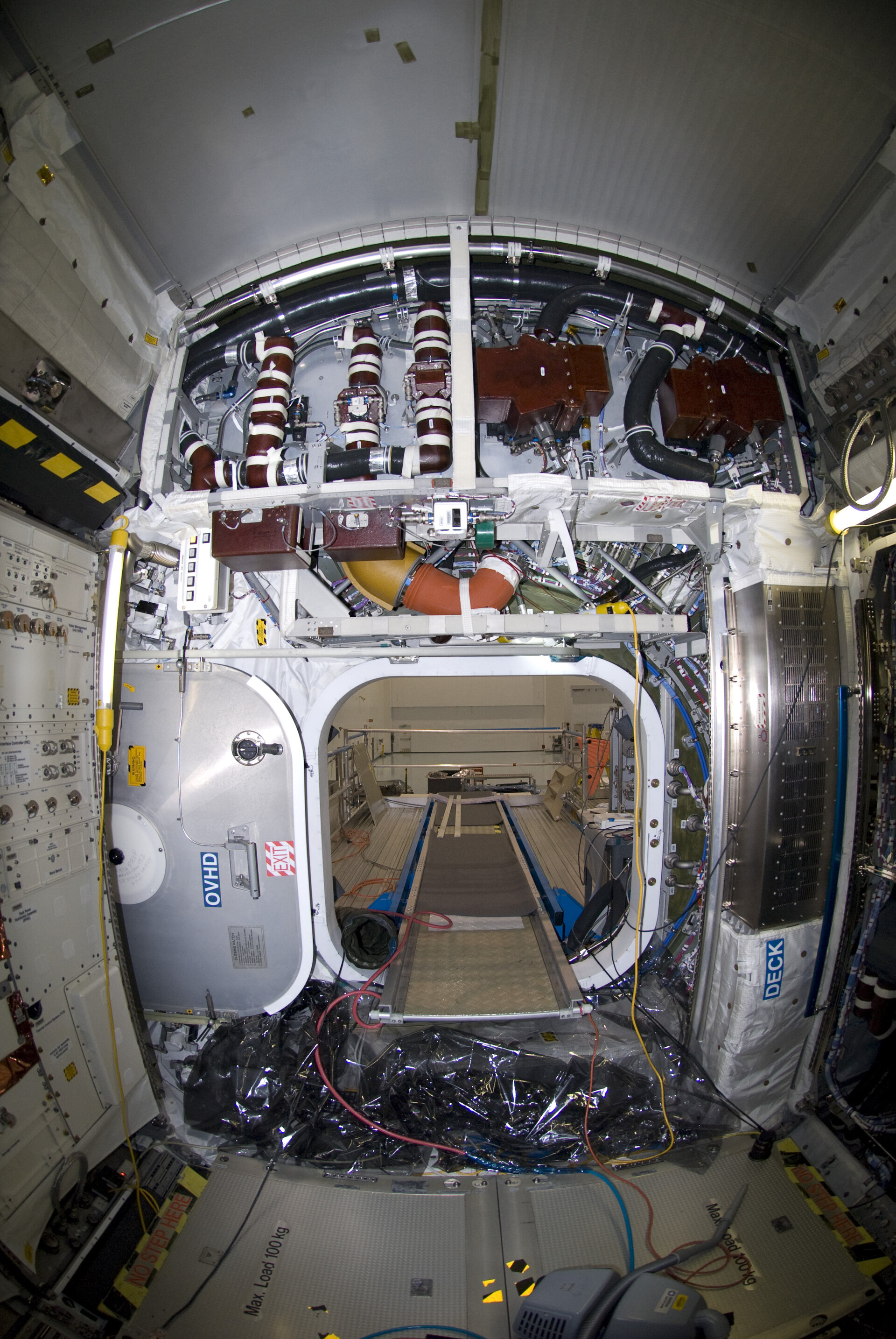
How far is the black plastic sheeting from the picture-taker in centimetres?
244

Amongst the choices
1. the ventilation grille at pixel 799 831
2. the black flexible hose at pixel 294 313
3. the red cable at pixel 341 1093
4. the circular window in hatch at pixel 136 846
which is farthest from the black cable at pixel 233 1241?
the black flexible hose at pixel 294 313

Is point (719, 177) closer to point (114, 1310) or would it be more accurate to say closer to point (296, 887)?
point (296, 887)

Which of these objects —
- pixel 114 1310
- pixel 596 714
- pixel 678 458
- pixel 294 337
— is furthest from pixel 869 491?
pixel 596 714

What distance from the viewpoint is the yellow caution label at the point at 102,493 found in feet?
7.82

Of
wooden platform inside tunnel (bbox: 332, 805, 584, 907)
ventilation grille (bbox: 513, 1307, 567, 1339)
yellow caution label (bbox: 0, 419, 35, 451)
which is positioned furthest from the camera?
wooden platform inside tunnel (bbox: 332, 805, 584, 907)

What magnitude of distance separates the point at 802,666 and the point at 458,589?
176cm

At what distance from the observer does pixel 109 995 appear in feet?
7.93

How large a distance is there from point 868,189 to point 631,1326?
14.9 feet

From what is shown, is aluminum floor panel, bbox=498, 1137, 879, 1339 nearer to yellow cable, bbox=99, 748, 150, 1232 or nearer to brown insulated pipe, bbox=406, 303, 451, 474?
yellow cable, bbox=99, 748, 150, 1232

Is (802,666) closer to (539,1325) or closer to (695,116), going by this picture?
(695,116)

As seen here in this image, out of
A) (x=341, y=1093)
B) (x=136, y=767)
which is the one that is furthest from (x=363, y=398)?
(x=341, y=1093)

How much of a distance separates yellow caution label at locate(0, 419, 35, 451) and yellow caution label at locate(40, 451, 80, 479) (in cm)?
11

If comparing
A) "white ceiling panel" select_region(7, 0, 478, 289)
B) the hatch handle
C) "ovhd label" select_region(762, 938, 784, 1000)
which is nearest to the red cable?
the hatch handle

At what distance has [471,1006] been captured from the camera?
9.36ft
